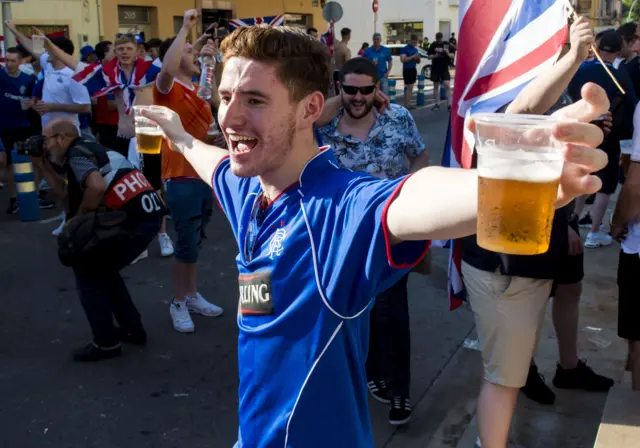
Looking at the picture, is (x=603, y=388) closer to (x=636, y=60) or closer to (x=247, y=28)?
(x=247, y=28)

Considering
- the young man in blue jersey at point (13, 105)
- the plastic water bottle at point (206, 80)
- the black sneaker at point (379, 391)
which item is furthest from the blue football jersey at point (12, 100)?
the black sneaker at point (379, 391)

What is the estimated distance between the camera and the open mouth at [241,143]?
1.90m

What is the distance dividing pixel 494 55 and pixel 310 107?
6.75 feet

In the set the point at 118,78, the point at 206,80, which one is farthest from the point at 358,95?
the point at 118,78

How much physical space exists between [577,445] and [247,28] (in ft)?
9.58

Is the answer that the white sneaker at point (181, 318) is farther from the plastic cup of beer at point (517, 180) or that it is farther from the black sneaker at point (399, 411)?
the plastic cup of beer at point (517, 180)

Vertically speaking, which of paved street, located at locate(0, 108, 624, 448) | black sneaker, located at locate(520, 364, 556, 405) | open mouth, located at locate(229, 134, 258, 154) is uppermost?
open mouth, located at locate(229, 134, 258, 154)

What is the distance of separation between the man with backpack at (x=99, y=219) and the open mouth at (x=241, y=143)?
302cm

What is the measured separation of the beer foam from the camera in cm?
122

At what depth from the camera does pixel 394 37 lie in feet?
136

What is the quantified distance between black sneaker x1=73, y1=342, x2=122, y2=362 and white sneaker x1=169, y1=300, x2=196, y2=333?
55 centimetres

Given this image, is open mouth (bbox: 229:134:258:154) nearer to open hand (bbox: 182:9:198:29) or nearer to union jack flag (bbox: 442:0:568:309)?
union jack flag (bbox: 442:0:568:309)

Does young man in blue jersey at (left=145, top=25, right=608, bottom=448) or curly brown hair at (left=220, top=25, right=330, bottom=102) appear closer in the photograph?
young man in blue jersey at (left=145, top=25, right=608, bottom=448)

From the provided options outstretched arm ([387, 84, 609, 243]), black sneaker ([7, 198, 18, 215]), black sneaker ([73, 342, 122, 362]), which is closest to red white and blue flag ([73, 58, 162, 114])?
black sneaker ([7, 198, 18, 215])
